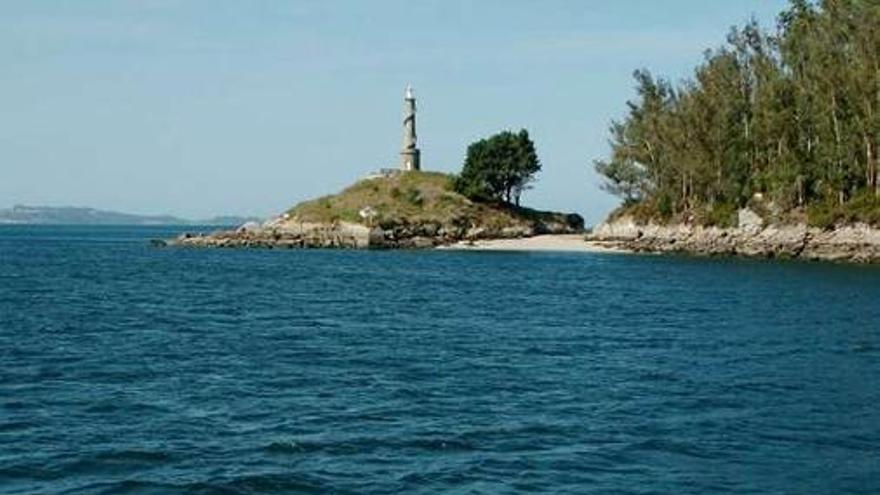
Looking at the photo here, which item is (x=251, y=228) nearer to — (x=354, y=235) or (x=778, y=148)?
(x=354, y=235)

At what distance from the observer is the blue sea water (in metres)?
24.4

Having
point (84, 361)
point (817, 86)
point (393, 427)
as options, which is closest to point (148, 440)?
point (393, 427)

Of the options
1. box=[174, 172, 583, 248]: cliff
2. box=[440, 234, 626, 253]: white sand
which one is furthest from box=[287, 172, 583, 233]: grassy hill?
box=[440, 234, 626, 253]: white sand

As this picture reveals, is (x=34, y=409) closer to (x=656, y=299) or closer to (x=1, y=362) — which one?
(x=1, y=362)

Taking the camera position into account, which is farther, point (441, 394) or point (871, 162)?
point (871, 162)

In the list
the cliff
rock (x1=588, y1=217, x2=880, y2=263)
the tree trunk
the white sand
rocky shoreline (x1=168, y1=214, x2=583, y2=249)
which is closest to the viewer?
rock (x1=588, y1=217, x2=880, y2=263)

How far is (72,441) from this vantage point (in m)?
27.1

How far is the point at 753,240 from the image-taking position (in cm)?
12900

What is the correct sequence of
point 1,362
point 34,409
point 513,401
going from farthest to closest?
point 1,362 < point 513,401 < point 34,409

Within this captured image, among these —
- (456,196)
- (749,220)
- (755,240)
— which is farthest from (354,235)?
(755,240)

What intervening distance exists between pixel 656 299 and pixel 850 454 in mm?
48354

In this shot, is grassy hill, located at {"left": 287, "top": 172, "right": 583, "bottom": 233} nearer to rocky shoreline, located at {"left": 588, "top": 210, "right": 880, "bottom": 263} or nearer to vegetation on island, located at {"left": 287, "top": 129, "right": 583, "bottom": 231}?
vegetation on island, located at {"left": 287, "top": 129, "right": 583, "bottom": 231}

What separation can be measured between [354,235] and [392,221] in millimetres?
6341

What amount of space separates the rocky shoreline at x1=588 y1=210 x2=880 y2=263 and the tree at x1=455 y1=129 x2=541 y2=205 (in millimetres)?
25958
